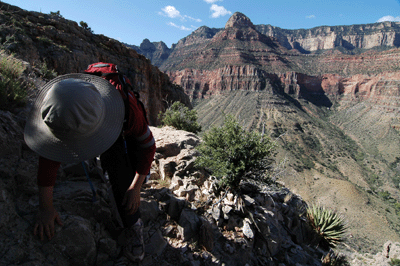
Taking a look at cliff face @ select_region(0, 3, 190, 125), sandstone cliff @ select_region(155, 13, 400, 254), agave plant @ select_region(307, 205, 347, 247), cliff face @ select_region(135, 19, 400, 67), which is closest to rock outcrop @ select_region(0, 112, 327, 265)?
agave plant @ select_region(307, 205, 347, 247)

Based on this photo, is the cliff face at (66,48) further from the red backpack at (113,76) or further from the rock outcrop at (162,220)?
the red backpack at (113,76)

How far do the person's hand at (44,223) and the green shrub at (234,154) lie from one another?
8.95 feet

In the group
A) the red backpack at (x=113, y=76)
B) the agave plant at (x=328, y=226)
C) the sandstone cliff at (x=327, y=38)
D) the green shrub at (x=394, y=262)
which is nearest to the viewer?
the red backpack at (x=113, y=76)

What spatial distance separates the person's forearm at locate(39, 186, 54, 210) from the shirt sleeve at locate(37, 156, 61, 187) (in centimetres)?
6

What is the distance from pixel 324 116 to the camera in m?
83.1

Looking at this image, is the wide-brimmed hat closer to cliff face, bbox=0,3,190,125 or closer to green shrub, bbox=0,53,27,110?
green shrub, bbox=0,53,27,110

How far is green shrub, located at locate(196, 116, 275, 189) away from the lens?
3.97 metres

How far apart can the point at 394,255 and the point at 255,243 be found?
29.8ft

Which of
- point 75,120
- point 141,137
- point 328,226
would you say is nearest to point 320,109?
point 328,226

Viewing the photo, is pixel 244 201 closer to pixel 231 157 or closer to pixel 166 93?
pixel 231 157

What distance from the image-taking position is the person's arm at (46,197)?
1544 millimetres

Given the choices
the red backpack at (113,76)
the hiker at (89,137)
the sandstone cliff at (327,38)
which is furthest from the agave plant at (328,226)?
the sandstone cliff at (327,38)

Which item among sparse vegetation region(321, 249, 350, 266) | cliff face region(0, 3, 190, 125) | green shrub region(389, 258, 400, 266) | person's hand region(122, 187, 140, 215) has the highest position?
cliff face region(0, 3, 190, 125)

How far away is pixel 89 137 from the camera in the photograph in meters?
1.50
